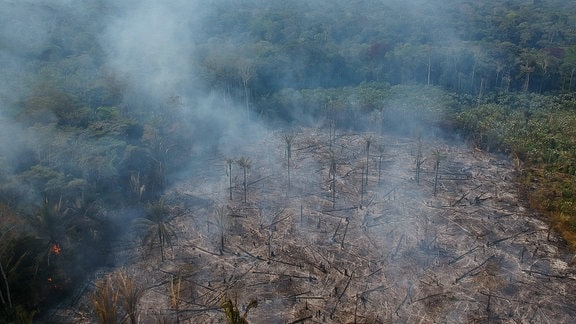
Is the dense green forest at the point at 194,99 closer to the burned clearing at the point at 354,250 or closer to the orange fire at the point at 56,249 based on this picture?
the orange fire at the point at 56,249

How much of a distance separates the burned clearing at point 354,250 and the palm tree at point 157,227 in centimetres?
90

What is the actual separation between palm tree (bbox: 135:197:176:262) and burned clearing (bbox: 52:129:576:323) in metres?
0.90

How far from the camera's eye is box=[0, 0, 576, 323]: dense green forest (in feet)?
99.8

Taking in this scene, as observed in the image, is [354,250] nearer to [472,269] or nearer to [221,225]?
[472,269]

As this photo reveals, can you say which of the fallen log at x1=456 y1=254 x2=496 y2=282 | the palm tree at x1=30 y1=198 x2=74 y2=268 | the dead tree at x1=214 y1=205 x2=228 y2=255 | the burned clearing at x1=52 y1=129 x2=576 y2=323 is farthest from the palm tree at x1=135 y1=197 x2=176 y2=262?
the fallen log at x1=456 y1=254 x2=496 y2=282

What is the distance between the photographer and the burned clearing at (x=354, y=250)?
2605cm

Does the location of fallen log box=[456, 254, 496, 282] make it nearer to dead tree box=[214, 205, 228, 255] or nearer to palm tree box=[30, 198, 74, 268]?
dead tree box=[214, 205, 228, 255]

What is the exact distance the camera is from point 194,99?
5444 centimetres

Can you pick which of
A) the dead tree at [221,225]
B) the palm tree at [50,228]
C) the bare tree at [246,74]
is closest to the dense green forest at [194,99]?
the palm tree at [50,228]

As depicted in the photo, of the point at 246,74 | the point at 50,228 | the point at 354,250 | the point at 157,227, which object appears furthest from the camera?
the point at 246,74

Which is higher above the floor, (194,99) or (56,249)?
(194,99)

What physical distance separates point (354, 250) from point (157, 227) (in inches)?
524

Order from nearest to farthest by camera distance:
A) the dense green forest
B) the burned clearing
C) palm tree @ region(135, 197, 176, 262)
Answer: the burned clearing → palm tree @ region(135, 197, 176, 262) → the dense green forest

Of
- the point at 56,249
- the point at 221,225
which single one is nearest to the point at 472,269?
the point at 221,225
